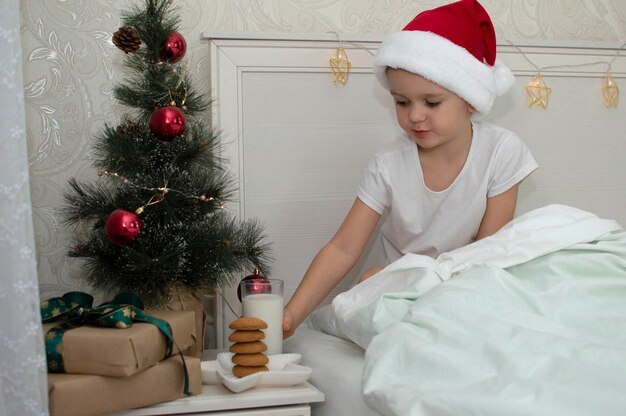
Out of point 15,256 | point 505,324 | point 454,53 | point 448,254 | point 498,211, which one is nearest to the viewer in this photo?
point 15,256

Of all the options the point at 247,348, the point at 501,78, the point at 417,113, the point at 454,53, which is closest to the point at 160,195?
the point at 247,348

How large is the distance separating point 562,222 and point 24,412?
939 millimetres

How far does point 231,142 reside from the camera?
1.93m

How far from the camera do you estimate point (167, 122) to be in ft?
5.19

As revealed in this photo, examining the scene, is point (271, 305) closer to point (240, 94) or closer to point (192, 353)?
point (192, 353)

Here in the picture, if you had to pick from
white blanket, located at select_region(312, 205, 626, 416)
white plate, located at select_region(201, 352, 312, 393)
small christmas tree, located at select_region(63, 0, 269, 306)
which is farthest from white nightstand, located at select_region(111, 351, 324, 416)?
small christmas tree, located at select_region(63, 0, 269, 306)

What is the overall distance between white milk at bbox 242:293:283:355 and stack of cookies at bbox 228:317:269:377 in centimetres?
12

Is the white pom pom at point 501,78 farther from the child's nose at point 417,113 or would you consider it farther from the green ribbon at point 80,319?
the green ribbon at point 80,319

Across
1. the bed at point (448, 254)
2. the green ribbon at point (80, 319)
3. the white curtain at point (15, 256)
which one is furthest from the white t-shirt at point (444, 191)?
the white curtain at point (15, 256)

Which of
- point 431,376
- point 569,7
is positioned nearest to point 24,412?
point 431,376

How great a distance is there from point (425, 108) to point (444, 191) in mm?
216

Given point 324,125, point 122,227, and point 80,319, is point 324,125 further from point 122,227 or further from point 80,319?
point 80,319

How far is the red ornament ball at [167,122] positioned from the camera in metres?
1.58

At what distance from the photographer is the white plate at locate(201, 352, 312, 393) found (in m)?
1.28
